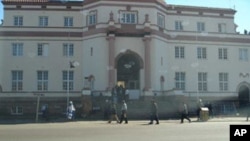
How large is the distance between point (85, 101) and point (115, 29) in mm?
9727

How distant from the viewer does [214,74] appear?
52.6 m

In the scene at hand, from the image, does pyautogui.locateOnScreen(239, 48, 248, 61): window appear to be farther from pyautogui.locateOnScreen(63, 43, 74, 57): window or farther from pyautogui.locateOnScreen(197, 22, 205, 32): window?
pyautogui.locateOnScreen(63, 43, 74, 57): window

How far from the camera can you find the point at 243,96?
5359 centimetres

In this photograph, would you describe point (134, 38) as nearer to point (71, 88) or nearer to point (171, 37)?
point (171, 37)

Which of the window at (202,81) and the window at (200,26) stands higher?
the window at (200,26)

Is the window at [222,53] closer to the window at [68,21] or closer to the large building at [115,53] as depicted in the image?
the large building at [115,53]

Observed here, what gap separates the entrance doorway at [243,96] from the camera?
175 feet

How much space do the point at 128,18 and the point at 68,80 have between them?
1030 cm

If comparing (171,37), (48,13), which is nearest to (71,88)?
(48,13)

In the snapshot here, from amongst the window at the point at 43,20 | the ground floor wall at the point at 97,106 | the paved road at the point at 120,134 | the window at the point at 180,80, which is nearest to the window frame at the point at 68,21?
the window at the point at 43,20

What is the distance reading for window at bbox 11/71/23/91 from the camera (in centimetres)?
4897

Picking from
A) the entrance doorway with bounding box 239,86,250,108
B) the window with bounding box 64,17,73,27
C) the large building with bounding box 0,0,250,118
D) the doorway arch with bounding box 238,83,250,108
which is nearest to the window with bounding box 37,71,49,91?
the large building with bounding box 0,0,250,118

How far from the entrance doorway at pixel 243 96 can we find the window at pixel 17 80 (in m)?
27.7

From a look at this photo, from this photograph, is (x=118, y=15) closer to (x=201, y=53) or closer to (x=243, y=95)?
(x=201, y=53)
